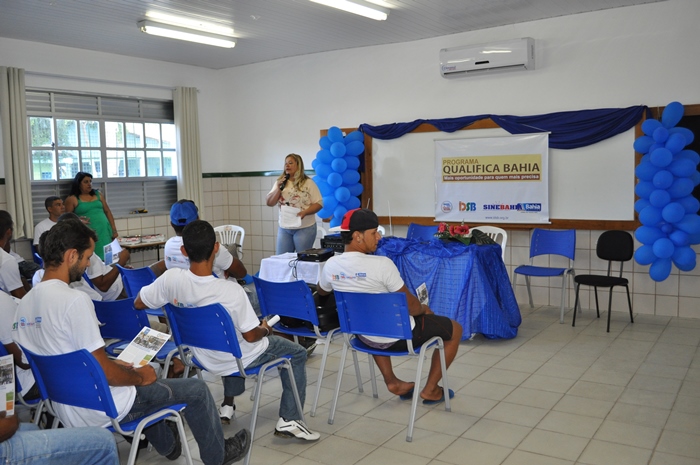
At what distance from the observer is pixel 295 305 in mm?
4195

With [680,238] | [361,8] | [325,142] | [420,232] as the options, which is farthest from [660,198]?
[325,142]

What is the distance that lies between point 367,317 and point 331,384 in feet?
3.68

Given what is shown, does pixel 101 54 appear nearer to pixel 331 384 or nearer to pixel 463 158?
pixel 463 158

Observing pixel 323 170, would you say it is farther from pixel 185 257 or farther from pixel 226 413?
pixel 226 413

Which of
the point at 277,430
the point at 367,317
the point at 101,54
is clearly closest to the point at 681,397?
the point at 367,317

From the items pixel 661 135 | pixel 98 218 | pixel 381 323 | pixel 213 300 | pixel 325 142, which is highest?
pixel 325 142

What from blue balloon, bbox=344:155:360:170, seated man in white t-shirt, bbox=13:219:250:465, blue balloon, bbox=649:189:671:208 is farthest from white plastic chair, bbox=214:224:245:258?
seated man in white t-shirt, bbox=13:219:250:465

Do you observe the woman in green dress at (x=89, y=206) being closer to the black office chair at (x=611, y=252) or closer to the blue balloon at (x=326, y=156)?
the blue balloon at (x=326, y=156)

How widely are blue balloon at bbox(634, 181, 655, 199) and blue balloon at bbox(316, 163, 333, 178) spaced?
11.4 feet

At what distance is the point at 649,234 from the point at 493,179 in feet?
6.09

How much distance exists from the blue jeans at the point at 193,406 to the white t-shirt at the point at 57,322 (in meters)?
0.16

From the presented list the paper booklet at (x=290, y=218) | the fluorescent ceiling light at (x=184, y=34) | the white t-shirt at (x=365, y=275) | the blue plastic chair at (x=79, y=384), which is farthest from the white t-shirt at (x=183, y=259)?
the fluorescent ceiling light at (x=184, y=34)

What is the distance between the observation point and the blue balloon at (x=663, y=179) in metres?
5.71

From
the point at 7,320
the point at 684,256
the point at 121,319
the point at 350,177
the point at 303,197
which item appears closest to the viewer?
the point at 7,320
